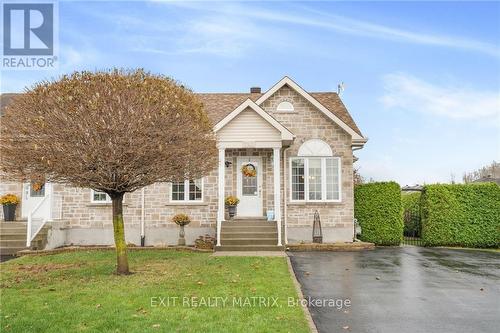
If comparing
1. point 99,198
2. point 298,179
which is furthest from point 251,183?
point 99,198

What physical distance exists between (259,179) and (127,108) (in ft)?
31.7

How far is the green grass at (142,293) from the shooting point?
21.0ft

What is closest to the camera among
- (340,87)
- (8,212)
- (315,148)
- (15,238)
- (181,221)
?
(15,238)

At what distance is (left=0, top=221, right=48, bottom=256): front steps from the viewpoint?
52.4 ft

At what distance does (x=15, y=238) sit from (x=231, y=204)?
8463 mm

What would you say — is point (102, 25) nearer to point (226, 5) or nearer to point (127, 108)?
point (226, 5)

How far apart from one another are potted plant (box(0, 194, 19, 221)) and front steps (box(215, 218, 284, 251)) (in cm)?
898

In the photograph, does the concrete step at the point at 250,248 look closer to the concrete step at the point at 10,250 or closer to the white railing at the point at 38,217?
the white railing at the point at 38,217

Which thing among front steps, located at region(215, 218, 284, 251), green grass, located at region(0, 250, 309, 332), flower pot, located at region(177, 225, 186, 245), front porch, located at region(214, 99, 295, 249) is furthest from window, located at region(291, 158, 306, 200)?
green grass, located at region(0, 250, 309, 332)

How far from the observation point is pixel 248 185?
1839 cm

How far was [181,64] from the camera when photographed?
56.4 feet

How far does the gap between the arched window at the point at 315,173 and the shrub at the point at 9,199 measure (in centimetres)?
1168

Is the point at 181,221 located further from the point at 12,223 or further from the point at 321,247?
the point at 12,223

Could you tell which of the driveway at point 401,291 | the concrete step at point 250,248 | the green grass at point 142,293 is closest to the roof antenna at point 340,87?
the driveway at point 401,291
